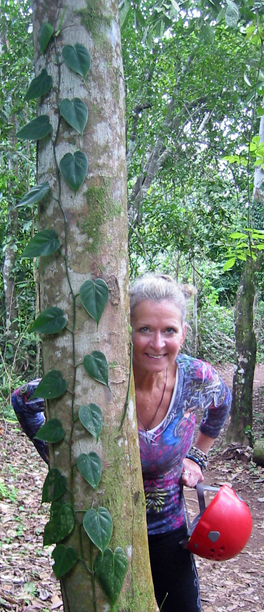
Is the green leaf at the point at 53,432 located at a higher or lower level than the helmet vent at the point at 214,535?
higher

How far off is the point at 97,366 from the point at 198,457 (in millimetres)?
1267

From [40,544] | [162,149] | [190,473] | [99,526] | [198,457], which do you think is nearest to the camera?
[99,526]

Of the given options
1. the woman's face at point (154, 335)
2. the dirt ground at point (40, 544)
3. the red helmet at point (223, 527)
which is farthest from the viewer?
the dirt ground at point (40, 544)

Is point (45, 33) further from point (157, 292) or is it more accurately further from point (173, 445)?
point (173, 445)

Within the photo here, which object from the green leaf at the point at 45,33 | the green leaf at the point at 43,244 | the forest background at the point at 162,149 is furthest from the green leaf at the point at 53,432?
the forest background at the point at 162,149

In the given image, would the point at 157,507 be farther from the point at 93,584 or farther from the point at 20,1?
the point at 20,1

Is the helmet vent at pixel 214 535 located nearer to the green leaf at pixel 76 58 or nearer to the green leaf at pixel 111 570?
the green leaf at pixel 111 570

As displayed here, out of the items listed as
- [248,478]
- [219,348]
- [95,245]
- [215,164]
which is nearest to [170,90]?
[215,164]

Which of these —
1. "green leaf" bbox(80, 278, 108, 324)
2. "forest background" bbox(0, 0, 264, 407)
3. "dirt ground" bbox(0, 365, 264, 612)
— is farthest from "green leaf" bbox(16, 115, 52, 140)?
"forest background" bbox(0, 0, 264, 407)

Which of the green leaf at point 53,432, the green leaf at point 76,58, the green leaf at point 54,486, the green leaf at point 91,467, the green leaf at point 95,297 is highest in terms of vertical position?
the green leaf at point 76,58

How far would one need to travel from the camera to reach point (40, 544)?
3568 millimetres

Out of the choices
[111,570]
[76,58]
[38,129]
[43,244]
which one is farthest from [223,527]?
[76,58]

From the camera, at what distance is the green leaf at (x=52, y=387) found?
47.0 inches

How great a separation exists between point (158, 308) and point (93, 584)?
3.06ft
